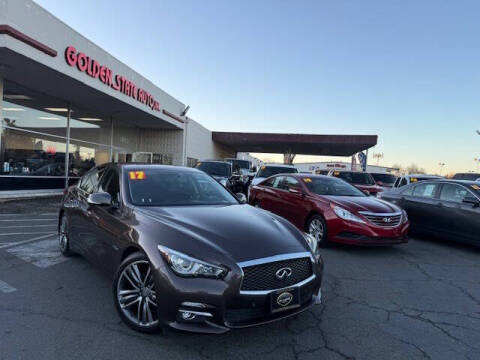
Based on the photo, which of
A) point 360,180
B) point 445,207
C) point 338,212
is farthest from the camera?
point 360,180

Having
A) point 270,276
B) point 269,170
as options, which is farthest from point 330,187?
point 269,170

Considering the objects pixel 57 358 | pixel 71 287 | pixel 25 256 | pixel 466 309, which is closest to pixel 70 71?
pixel 25 256

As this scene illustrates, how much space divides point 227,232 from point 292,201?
4794mm

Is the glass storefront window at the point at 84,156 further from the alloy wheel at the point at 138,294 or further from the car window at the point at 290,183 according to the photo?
the alloy wheel at the point at 138,294

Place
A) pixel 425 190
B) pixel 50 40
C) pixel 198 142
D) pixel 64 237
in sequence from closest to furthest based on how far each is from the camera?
pixel 64 237
pixel 425 190
pixel 50 40
pixel 198 142

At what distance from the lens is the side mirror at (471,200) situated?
22.4 feet

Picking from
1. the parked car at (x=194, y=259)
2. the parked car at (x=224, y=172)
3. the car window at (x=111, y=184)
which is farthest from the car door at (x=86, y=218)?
the parked car at (x=224, y=172)

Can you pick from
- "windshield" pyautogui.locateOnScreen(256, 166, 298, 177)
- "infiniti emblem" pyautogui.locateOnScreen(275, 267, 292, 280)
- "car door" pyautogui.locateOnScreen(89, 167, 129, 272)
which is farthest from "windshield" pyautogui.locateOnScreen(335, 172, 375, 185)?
"infiniti emblem" pyautogui.locateOnScreen(275, 267, 292, 280)

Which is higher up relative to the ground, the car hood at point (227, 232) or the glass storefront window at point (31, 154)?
the glass storefront window at point (31, 154)

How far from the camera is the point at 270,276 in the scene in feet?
9.16

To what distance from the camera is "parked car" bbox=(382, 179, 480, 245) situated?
6887mm

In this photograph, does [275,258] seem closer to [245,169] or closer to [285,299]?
[285,299]

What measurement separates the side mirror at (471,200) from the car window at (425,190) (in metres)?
0.84

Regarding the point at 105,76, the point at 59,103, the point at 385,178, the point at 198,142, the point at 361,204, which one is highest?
the point at 105,76
